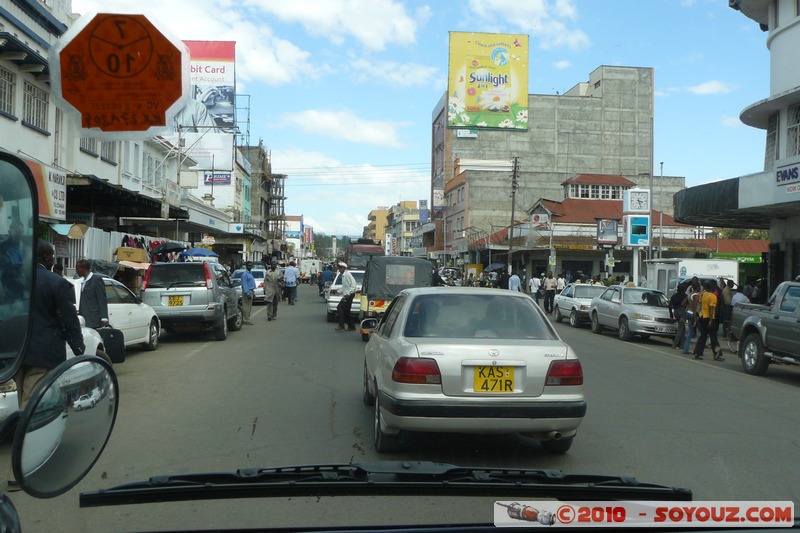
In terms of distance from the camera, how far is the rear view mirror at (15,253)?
205 cm

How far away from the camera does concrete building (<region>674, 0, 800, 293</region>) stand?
19.4 m

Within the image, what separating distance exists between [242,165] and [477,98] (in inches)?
1078

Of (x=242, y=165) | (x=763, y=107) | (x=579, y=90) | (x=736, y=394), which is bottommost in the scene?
(x=736, y=394)

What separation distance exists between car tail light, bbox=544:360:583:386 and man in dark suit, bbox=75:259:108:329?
732 centimetres

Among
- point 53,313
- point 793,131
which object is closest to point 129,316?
point 53,313

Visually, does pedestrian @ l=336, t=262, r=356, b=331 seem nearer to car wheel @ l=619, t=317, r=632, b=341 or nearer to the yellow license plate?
car wheel @ l=619, t=317, r=632, b=341

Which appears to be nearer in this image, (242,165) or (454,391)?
(454,391)

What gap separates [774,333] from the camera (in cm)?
1305

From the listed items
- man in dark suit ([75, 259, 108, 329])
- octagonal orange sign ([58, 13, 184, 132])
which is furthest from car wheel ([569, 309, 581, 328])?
octagonal orange sign ([58, 13, 184, 132])

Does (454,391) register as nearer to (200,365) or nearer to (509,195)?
(200,365)

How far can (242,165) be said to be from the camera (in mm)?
65312

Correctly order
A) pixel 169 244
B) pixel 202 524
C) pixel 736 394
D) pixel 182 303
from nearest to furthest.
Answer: pixel 202 524, pixel 736 394, pixel 182 303, pixel 169 244

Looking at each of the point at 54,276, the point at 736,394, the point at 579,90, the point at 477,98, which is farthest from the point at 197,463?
the point at 579,90

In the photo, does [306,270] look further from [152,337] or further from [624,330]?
[152,337]
